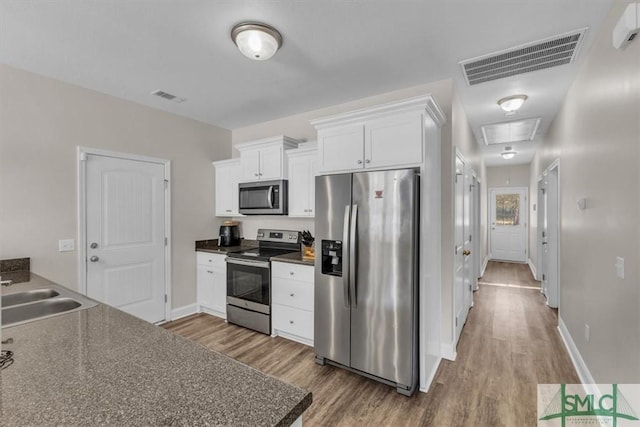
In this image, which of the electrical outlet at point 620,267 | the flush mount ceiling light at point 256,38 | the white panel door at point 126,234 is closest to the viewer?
the electrical outlet at point 620,267

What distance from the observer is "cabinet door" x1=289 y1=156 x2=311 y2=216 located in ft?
11.2

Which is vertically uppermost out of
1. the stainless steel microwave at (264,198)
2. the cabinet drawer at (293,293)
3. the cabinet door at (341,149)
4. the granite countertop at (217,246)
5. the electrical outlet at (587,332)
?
the cabinet door at (341,149)

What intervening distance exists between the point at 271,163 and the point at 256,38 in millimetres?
1704

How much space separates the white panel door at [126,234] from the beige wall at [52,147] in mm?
146

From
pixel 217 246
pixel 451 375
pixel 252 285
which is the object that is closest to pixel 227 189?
pixel 217 246

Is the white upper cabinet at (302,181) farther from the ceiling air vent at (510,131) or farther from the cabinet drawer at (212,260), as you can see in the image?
the ceiling air vent at (510,131)

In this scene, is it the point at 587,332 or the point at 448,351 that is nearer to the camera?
the point at 587,332

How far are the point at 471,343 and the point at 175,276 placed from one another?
363 cm

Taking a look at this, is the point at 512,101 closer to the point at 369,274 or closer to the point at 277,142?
the point at 369,274

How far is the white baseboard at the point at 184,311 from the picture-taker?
3791 millimetres

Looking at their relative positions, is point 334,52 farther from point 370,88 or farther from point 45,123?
point 45,123

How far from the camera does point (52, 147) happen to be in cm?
279

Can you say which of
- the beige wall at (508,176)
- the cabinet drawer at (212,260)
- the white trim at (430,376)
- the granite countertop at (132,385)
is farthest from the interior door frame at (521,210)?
the granite countertop at (132,385)

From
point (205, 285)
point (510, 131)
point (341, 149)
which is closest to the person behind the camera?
point (341, 149)
